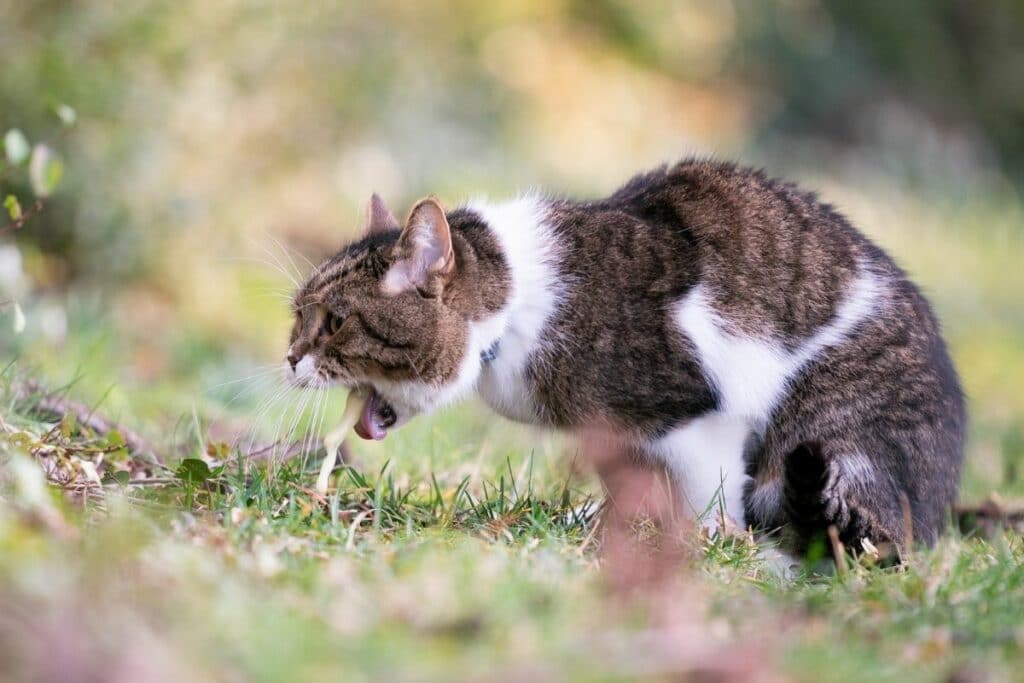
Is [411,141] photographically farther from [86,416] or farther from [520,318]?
[520,318]

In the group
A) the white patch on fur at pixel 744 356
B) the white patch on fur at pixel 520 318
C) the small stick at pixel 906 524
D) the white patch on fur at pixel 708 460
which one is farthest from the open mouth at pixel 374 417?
the small stick at pixel 906 524

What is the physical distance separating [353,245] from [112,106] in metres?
2.88

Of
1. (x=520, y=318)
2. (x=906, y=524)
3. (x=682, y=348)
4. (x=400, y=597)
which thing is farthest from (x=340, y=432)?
(x=906, y=524)

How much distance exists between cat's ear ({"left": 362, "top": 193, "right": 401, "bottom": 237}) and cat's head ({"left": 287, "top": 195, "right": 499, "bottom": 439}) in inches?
11.8

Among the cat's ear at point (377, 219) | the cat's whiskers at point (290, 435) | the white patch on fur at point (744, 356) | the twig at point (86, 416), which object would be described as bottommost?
the twig at point (86, 416)

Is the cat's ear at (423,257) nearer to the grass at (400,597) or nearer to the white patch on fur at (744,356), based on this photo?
the grass at (400,597)

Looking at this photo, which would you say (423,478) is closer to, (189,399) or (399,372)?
(399,372)

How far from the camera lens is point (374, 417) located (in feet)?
10.7

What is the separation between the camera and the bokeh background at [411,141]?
541 cm

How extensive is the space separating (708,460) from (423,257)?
947 millimetres

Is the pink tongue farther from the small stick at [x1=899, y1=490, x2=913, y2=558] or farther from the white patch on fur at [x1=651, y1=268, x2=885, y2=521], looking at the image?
the small stick at [x1=899, y1=490, x2=913, y2=558]

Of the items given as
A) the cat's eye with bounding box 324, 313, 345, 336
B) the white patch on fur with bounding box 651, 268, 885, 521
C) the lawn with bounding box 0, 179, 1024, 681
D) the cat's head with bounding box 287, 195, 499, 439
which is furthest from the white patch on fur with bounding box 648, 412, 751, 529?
the cat's eye with bounding box 324, 313, 345, 336

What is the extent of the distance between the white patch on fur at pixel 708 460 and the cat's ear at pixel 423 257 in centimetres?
74

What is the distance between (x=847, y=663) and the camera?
1968 millimetres
